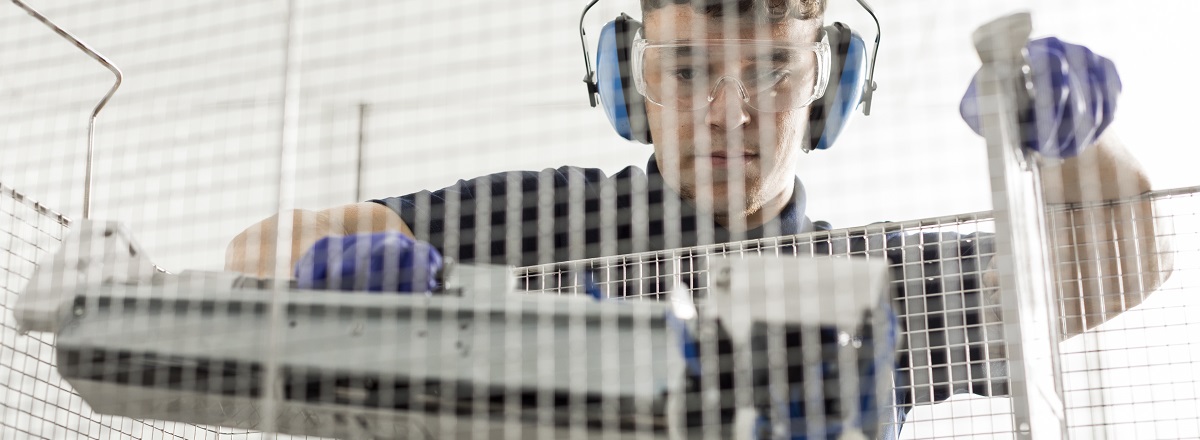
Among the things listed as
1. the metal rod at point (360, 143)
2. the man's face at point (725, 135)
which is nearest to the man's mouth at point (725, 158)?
the man's face at point (725, 135)

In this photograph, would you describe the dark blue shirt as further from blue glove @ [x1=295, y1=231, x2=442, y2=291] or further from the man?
blue glove @ [x1=295, y1=231, x2=442, y2=291]

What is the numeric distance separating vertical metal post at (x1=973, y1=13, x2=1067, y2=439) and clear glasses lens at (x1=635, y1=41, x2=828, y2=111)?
0.28m

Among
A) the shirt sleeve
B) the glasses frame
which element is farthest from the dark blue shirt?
the glasses frame

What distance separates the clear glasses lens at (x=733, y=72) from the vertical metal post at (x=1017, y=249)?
28 cm

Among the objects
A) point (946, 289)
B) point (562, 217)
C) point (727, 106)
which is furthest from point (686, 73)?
point (946, 289)

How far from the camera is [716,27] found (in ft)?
3.15

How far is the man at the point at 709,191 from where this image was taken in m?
0.73

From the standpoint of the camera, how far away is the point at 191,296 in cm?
55

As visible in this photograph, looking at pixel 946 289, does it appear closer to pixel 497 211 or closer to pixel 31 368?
pixel 497 211

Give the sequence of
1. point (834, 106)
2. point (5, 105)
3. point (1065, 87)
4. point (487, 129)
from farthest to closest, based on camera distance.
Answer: point (5, 105), point (834, 106), point (487, 129), point (1065, 87)

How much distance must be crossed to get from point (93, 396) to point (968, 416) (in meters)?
0.53

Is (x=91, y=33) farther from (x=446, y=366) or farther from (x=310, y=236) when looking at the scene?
(x=446, y=366)

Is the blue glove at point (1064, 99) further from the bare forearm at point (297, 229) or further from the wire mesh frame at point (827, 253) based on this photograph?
the bare forearm at point (297, 229)

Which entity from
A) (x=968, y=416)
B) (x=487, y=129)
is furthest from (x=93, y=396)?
(x=968, y=416)
